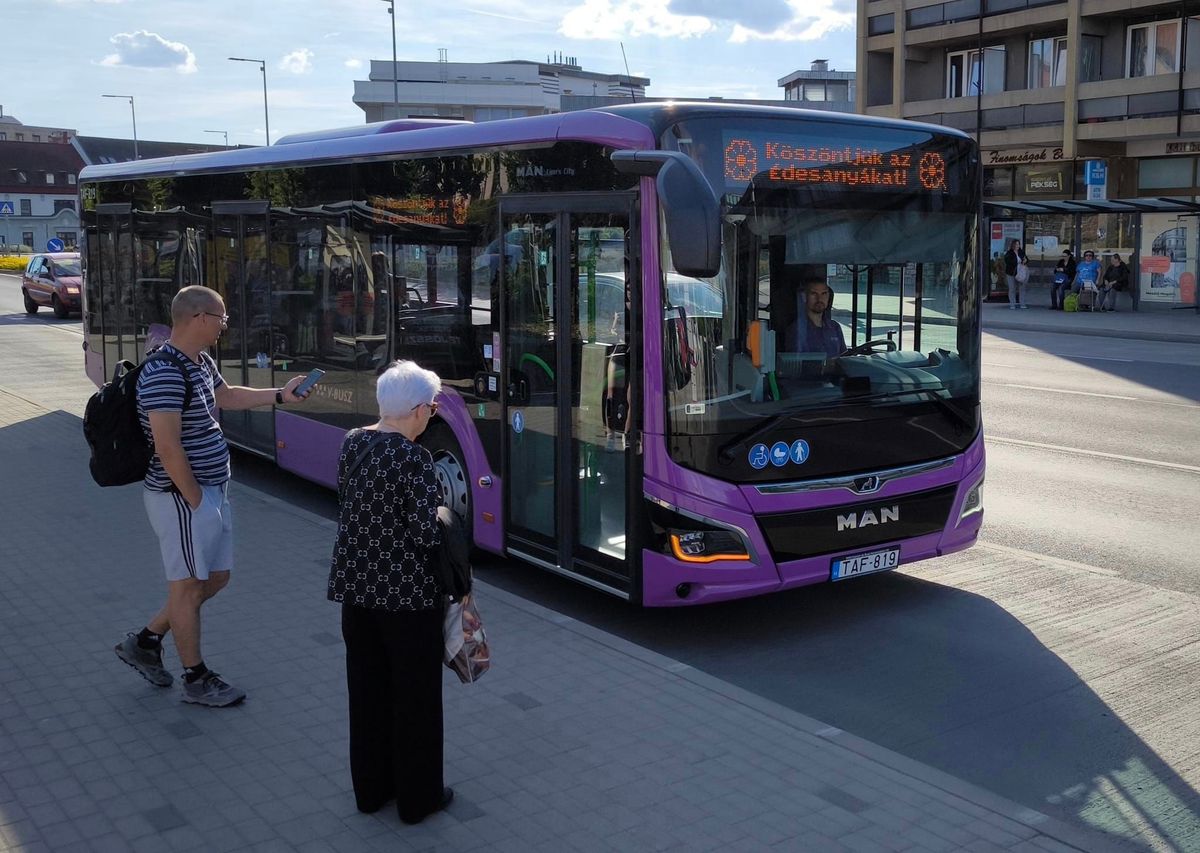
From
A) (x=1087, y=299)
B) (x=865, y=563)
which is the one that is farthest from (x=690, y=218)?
(x=1087, y=299)

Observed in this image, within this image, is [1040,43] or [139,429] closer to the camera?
[139,429]

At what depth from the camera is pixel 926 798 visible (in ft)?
16.3

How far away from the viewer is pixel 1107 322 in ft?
102

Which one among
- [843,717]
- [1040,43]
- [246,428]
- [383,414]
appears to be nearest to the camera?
[383,414]

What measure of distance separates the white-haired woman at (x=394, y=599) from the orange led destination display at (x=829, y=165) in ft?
9.08

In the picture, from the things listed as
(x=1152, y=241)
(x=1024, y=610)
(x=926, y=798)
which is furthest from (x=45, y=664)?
(x=1152, y=241)

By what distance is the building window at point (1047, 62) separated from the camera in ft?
125

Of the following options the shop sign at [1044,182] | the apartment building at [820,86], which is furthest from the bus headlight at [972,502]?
the apartment building at [820,86]

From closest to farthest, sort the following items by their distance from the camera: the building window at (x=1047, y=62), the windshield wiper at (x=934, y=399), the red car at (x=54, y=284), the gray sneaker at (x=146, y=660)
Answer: the gray sneaker at (x=146, y=660), the windshield wiper at (x=934, y=399), the red car at (x=54, y=284), the building window at (x=1047, y=62)

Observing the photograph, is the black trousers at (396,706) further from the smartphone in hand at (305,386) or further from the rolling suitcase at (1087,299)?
the rolling suitcase at (1087,299)

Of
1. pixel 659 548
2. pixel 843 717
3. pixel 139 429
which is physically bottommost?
pixel 843 717

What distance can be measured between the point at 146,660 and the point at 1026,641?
15.0 feet

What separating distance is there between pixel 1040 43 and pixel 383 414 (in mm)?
38644

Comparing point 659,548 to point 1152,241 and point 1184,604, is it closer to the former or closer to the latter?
point 1184,604
